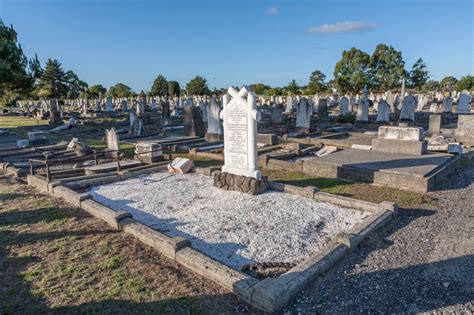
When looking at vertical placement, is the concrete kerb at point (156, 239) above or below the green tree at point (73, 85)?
below

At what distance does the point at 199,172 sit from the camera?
8.52 metres

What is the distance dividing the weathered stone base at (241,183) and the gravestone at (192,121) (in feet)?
28.1

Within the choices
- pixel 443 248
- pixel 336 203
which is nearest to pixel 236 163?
pixel 336 203

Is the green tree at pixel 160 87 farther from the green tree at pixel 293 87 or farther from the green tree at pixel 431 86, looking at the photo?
the green tree at pixel 431 86

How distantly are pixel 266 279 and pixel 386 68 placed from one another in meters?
70.2

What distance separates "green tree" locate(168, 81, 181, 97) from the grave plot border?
67.1m

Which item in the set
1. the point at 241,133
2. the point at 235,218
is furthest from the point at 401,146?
the point at 235,218

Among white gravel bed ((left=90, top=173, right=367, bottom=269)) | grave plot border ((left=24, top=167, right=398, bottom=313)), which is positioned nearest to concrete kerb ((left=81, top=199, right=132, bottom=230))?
grave plot border ((left=24, top=167, right=398, bottom=313))

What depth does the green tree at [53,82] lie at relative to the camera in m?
61.7

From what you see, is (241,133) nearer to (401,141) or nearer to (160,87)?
(401,141)

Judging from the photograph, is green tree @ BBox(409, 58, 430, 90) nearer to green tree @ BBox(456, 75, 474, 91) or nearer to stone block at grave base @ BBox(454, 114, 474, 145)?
green tree @ BBox(456, 75, 474, 91)

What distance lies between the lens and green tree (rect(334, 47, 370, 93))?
2456 inches

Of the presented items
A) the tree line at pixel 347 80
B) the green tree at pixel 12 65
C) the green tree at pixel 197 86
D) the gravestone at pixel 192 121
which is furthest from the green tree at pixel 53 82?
the gravestone at pixel 192 121

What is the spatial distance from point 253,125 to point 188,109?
9229 millimetres
